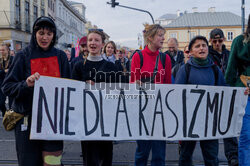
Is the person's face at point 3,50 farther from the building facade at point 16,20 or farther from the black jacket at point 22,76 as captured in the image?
the building facade at point 16,20

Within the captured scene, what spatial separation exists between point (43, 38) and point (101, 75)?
781 millimetres

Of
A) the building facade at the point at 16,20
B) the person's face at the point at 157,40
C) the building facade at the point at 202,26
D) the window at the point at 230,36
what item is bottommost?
the person's face at the point at 157,40

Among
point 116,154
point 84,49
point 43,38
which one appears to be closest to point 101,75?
point 43,38

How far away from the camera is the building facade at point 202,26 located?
6222cm

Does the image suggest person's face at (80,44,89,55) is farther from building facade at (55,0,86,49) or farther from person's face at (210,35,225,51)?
building facade at (55,0,86,49)

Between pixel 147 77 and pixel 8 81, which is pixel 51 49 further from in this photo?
pixel 147 77

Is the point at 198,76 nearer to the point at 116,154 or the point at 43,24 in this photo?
the point at 43,24

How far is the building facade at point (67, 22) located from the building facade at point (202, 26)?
2273 centimetres

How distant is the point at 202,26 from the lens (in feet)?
206

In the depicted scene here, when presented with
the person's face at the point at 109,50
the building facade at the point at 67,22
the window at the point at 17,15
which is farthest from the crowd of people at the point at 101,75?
the building facade at the point at 67,22

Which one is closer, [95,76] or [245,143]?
[245,143]

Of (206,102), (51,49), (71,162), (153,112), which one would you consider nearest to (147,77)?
(153,112)

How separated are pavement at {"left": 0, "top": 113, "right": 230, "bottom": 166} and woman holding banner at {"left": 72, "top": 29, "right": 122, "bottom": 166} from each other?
105cm

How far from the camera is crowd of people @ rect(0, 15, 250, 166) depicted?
254cm
